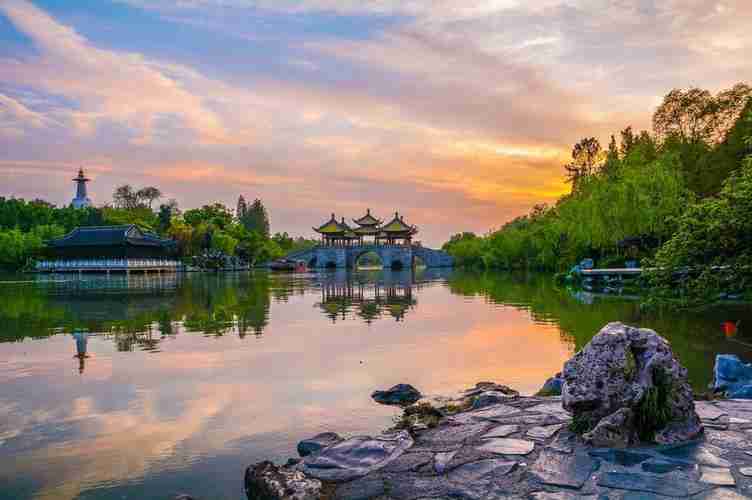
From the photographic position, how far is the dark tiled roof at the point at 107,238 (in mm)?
50969

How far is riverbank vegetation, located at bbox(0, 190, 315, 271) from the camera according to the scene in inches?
2261

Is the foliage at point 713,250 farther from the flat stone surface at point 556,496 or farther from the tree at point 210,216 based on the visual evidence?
the tree at point 210,216

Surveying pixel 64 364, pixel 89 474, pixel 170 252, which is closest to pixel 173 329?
pixel 64 364

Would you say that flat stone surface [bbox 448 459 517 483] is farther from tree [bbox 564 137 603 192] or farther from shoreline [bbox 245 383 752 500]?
tree [bbox 564 137 603 192]

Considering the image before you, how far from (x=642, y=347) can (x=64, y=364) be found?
898 cm

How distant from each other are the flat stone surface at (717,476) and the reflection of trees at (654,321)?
4.26m

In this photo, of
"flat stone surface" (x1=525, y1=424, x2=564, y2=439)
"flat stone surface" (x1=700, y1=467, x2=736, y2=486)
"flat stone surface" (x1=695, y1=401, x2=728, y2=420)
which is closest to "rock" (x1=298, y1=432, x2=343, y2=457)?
"flat stone surface" (x1=525, y1=424, x2=564, y2=439)

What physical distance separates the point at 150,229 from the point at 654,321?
193 ft

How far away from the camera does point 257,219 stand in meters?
98.5

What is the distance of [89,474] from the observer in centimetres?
513

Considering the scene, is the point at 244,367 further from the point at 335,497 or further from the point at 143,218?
the point at 143,218

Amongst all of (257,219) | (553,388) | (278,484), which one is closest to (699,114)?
(553,388)

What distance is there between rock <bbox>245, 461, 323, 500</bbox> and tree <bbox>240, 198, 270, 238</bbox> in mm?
94154

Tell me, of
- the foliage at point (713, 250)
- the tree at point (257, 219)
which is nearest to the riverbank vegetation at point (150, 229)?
the tree at point (257, 219)
